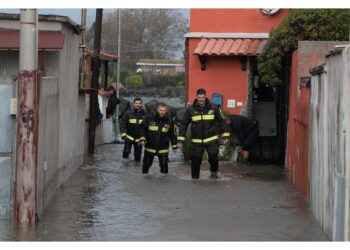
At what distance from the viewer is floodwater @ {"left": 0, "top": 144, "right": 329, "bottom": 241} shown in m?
9.72

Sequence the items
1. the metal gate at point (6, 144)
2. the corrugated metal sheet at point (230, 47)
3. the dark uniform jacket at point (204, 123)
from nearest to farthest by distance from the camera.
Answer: the metal gate at point (6, 144) → the dark uniform jacket at point (204, 123) → the corrugated metal sheet at point (230, 47)

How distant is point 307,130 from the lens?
41.7 feet

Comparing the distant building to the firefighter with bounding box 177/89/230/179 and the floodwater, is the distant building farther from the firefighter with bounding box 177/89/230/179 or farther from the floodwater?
the firefighter with bounding box 177/89/230/179

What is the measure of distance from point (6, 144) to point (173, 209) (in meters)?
2.74

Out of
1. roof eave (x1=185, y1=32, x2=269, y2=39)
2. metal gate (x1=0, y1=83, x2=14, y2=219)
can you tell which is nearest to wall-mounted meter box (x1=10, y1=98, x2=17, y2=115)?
metal gate (x1=0, y1=83, x2=14, y2=219)

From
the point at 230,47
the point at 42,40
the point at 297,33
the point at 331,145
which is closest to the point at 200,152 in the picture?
the point at 42,40

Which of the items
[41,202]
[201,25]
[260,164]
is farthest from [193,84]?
[41,202]

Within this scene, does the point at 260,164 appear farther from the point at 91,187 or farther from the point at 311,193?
the point at 311,193

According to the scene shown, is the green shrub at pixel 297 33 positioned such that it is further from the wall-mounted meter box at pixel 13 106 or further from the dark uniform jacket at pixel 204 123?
the wall-mounted meter box at pixel 13 106

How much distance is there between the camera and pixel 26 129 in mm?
10109

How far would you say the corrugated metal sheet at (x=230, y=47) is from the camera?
2034 centimetres

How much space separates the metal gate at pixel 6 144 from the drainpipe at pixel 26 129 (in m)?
0.16

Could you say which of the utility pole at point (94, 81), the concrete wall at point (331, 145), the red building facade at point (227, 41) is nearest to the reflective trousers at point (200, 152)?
the concrete wall at point (331, 145)

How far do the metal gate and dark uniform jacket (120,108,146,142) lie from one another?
893cm
